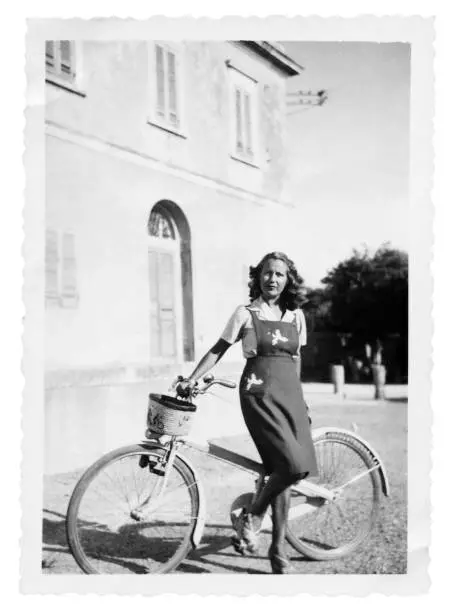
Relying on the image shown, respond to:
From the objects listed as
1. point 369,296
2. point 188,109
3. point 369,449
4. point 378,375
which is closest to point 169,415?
point 369,449

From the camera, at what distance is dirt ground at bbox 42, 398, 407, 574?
4363mm

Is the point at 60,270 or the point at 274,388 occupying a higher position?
the point at 60,270

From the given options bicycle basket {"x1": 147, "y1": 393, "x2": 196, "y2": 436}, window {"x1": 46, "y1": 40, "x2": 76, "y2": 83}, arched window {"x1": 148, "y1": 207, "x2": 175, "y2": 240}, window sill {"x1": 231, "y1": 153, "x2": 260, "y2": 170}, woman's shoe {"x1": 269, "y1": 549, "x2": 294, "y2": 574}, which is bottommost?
woman's shoe {"x1": 269, "y1": 549, "x2": 294, "y2": 574}

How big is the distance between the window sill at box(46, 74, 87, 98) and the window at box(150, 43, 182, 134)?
0.49 m

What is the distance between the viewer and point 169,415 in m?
4.04

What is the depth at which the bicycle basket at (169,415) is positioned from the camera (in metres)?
4.04

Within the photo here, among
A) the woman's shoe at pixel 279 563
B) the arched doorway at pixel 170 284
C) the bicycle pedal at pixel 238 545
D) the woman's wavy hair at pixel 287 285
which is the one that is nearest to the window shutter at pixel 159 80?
the arched doorway at pixel 170 284

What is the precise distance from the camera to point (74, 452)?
4.54m

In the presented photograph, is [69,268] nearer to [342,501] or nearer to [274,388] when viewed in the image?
[274,388]

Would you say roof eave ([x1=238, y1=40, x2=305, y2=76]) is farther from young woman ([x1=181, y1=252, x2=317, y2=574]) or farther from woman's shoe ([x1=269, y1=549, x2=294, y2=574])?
woman's shoe ([x1=269, y1=549, x2=294, y2=574])

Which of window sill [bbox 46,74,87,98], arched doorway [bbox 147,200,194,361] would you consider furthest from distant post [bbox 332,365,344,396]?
window sill [bbox 46,74,87,98]

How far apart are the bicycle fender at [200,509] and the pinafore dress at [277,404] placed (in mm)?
449

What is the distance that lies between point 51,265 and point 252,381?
143cm

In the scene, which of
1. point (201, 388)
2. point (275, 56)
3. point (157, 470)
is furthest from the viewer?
point (275, 56)
